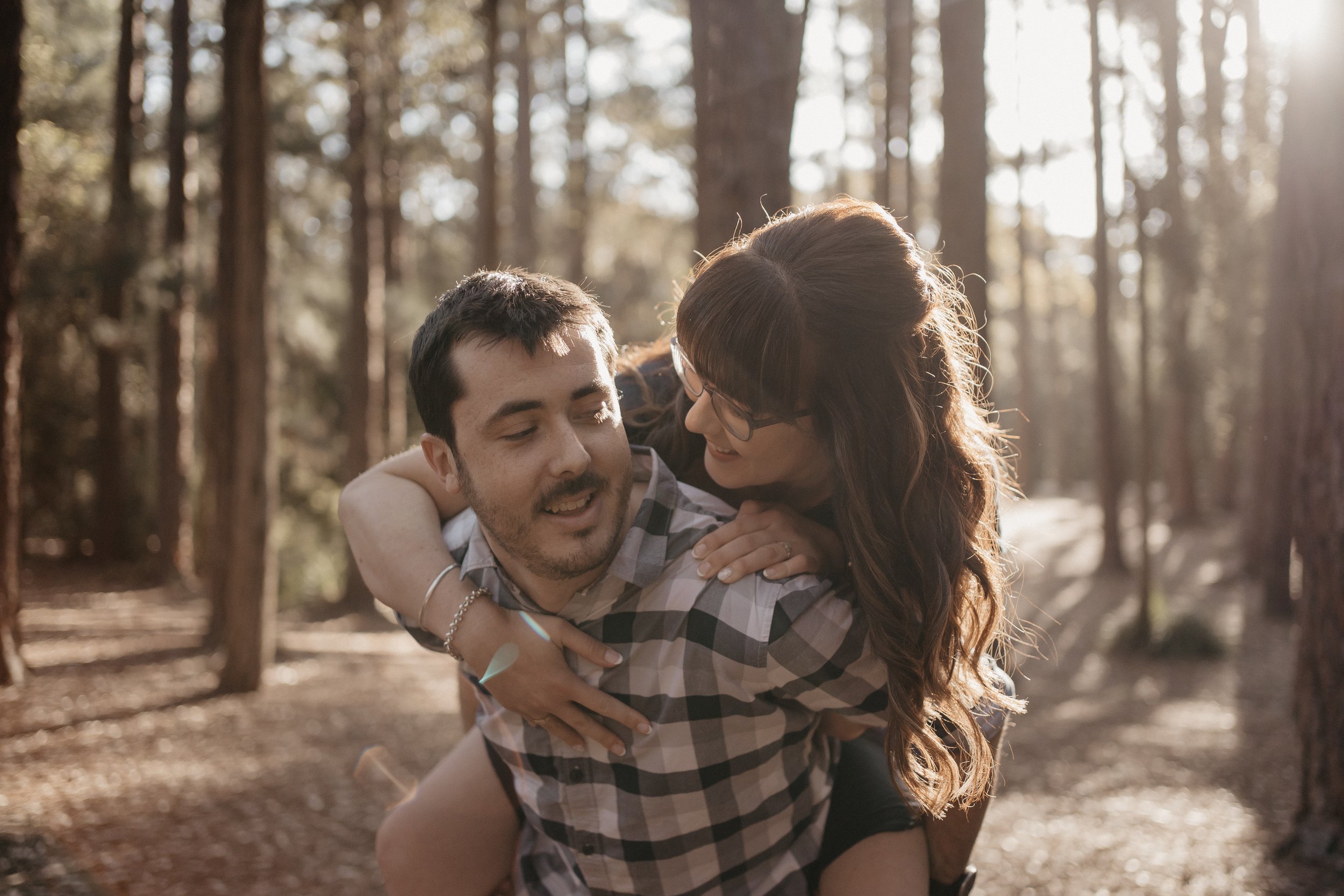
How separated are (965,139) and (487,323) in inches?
174

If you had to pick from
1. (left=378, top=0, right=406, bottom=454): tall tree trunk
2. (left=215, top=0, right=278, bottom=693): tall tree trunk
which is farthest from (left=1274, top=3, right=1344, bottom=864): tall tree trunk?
(left=378, top=0, right=406, bottom=454): tall tree trunk

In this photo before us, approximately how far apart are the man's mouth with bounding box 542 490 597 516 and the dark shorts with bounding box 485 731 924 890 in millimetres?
783

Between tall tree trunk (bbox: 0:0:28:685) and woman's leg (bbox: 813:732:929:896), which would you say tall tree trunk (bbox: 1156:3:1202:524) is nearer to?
tall tree trunk (bbox: 0:0:28:685)

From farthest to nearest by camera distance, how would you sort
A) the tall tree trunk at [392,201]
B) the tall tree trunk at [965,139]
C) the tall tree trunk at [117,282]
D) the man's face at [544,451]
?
the tall tree trunk at [117,282] < the tall tree trunk at [392,201] < the tall tree trunk at [965,139] < the man's face at [544,451]

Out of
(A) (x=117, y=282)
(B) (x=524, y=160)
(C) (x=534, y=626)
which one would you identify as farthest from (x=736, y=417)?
(B) (x=524, y=160)

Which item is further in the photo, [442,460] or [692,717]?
[442,460]

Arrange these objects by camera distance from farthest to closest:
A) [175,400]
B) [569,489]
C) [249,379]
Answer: [175,400]
[249,379]
[569,489]

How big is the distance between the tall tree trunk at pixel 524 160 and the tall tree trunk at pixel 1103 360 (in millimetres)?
8961

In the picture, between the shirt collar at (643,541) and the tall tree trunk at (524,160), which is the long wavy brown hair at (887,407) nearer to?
the shirt collar at (643,541)

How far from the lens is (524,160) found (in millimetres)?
16375

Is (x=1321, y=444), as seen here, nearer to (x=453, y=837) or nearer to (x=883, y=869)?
(x=883, y=869)

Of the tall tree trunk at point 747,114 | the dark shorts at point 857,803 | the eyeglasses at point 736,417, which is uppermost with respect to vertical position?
the tall tree trunk at point 747,114

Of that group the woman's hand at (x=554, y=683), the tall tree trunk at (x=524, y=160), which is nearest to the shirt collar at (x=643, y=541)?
the woman's hand at (x=554, y=683)

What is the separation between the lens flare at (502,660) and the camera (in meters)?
1.98
